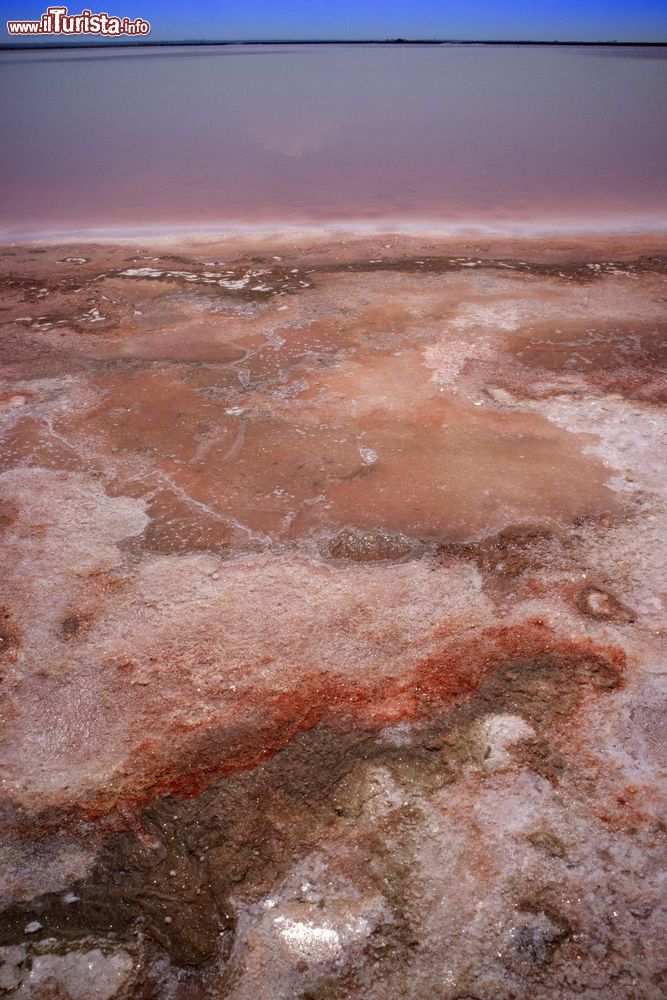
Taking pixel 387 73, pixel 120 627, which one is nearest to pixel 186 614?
pixel 120 627

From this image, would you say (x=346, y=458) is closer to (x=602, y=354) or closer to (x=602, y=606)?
(x=602, y=606)

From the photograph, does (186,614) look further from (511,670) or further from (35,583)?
(511,670)

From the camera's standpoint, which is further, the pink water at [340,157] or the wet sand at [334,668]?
the pink water at [340,157]

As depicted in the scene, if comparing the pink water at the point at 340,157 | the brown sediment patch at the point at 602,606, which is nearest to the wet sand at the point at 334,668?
the brown sediment patch at the point at 602,606

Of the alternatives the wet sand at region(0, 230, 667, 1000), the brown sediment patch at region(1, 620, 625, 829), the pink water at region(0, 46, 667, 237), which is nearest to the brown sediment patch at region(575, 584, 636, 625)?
the wet sand at region(0, 230, 667, 1000)

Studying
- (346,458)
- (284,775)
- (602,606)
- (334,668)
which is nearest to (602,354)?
(346,458)

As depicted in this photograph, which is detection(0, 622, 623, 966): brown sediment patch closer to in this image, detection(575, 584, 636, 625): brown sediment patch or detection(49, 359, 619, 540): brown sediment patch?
detection(575, 584, 636, 625): brown sediment patch

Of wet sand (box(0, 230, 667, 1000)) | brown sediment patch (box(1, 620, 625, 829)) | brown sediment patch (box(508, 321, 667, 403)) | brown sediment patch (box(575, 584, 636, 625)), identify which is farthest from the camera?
brown sediment patch (box(508, 321, 667, 403))

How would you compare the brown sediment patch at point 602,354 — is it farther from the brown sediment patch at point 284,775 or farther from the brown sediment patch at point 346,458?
the brown sediment patch at point 284,775
